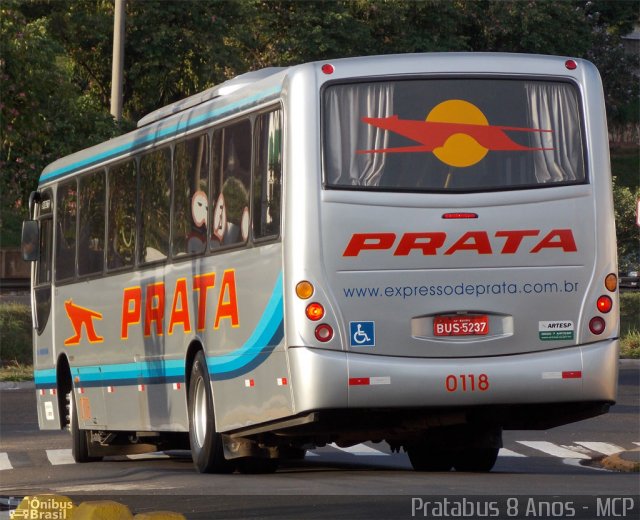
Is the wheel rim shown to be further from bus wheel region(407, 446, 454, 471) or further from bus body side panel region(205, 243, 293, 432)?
bus wheel region(407, 446, 454, 471)

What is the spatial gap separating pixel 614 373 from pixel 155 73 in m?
34.8

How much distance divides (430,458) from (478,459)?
1.96 feet

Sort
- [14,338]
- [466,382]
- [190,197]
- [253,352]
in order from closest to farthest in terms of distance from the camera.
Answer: [466,382]
[253,352]
[190,197]
[14,338]

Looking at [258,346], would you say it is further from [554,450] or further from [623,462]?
[554,450]

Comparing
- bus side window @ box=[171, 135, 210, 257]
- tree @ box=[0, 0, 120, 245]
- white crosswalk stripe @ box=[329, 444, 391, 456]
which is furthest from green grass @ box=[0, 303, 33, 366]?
bus side window @ box=[171, 135, 210, 257]

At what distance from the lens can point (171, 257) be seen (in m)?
15.3

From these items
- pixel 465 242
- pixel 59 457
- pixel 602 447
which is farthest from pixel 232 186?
pixel 602 447

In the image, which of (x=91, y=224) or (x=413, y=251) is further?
A: (x=91, y=224)

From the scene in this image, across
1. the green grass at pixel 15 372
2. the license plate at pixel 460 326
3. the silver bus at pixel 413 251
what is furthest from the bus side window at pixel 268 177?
the green grass at pixel 15 372

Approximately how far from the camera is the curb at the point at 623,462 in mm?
17305

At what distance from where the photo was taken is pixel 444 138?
502 inches

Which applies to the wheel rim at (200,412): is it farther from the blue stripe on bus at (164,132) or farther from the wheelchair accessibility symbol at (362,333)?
the wheelchair accessibility symbol at (362,333)

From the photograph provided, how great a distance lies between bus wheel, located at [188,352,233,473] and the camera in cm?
1425

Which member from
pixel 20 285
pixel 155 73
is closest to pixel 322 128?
pixel 155 73
